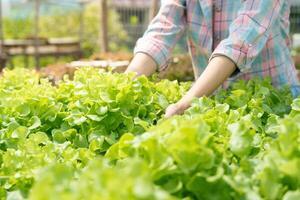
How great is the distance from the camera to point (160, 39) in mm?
3127

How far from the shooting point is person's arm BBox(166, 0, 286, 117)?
2631 mm

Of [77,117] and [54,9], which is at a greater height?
[77,117]

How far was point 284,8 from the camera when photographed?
3.25 m

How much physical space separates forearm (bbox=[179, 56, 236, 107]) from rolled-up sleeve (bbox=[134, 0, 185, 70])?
439mm

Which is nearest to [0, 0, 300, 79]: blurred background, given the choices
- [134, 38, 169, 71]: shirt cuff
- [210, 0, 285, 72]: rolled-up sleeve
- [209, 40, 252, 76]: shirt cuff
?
[134, 38, 169, 71]: shirt cuff

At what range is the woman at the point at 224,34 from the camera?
282 centimetres

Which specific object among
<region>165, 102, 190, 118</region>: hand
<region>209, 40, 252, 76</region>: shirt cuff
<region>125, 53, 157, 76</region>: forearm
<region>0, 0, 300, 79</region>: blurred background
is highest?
<region>209, 40, 252, 76</region>: shirt cuff

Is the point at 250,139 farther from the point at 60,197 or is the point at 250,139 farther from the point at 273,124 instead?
the point at 60,197

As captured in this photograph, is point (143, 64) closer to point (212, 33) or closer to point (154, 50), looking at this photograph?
point (154, 50)

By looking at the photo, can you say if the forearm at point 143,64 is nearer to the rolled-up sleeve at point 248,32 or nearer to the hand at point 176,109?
the rolled-up sleeve at point 248,32

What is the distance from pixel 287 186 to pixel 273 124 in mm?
668

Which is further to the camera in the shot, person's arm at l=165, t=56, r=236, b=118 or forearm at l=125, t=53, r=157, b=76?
forearm at l=125, t=53, r=157, b=76

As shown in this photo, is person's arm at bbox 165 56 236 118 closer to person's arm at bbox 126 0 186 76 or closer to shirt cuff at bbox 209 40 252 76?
shirt cuff at bbox 209 40 252 76

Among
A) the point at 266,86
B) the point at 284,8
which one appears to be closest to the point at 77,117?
the point at 266,86
